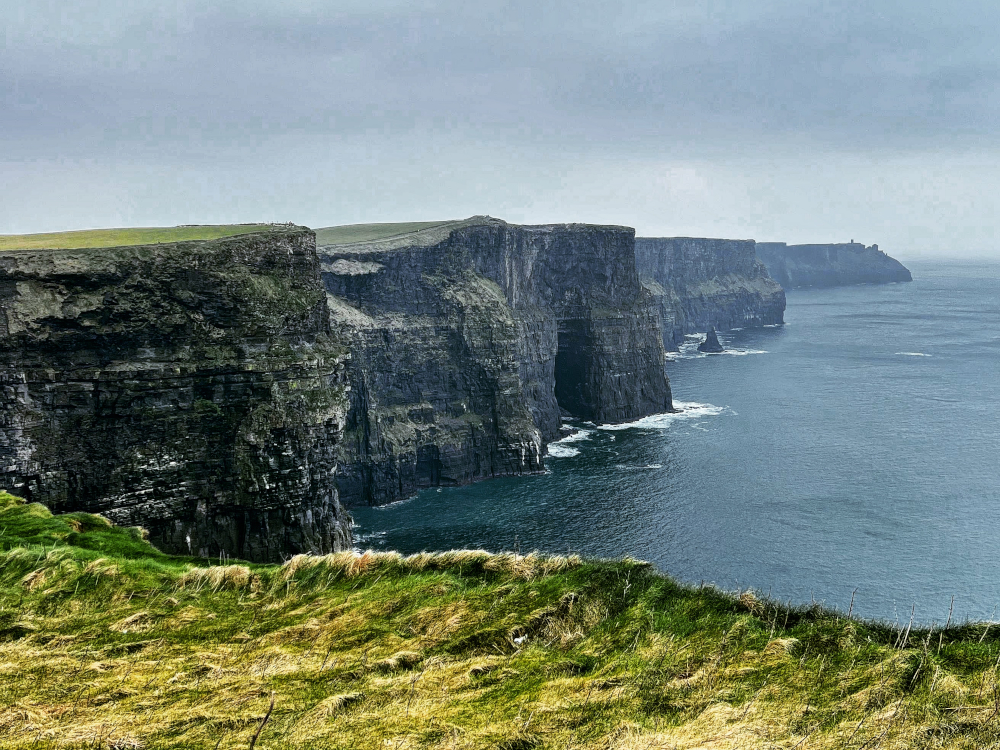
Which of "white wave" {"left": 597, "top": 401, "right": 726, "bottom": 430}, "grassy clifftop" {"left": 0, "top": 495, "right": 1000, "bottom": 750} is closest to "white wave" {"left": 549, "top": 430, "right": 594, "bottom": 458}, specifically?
"white wave" {"left": 597, "top": 401, "right": 726, "bottom": 430}

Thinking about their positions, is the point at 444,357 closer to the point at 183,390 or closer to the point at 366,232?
the point at 366,232

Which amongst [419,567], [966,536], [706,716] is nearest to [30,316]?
[419,567]

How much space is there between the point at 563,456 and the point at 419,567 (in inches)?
2894

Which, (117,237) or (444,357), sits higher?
(117,237)

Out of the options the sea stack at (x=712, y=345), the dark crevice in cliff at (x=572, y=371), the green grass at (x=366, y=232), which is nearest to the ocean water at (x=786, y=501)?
the dark crevice in cliff at (x=572, y=371)

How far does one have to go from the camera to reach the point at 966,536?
64625 millimetres

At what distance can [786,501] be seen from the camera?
7506cm

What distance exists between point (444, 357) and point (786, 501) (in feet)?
138

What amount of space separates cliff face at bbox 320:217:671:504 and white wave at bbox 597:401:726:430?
2.21m

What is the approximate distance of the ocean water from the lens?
58094mm

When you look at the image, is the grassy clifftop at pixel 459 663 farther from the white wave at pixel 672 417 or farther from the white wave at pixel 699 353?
the white wave at pixel 699 353

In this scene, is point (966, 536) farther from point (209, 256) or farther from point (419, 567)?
point (209, 256)

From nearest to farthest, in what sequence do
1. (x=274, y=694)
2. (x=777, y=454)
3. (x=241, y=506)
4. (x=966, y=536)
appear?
(x=274, y=694) < (x=241, y=506) < (x=966, y=536) < (x=777, y=454)

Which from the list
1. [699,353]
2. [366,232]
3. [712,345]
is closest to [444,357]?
[366,232]
